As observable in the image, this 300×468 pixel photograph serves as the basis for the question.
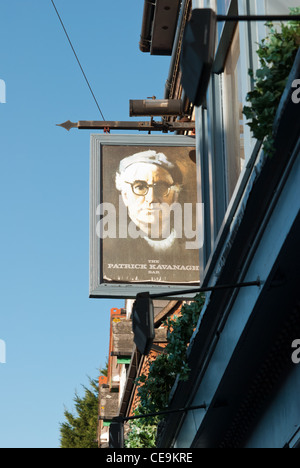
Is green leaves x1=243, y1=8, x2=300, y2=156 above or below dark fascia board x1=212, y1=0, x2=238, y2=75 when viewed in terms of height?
below

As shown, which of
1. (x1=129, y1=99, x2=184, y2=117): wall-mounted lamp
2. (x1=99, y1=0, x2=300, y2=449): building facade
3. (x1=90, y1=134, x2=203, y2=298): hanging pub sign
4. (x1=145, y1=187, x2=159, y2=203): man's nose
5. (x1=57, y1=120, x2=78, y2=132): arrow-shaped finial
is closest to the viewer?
(x1=99, y1=0, x2=300, y2=449): building facade

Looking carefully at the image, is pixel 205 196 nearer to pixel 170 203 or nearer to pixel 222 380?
pixel 170 203

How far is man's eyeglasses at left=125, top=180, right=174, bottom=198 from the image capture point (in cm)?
1175

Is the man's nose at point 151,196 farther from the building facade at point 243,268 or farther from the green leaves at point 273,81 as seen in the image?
the green leaves at point 273,81

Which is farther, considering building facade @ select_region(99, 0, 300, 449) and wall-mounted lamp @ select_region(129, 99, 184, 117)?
wall-mounted lamp @ select_region(129, 99, 184, 117)

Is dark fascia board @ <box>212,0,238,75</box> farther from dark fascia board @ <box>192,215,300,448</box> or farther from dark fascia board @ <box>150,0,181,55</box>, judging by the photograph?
dark fascia board @ <box>150,0,181,55</box>

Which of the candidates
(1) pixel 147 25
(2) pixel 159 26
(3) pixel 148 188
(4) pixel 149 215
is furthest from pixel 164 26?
(4) pixel 149 215

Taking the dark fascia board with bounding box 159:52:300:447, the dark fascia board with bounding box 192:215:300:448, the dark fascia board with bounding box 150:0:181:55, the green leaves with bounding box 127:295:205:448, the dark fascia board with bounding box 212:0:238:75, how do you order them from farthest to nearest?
the dark fascia board with bounding box 150:0:181:55
the green leaves with bounding box 127:295:205:448
the dark fascia board with bounding box 212:0:238:75
the dark fascia board with bounding box 192:215:300:448
the dark fascia board with bounding box 159:52:300:447

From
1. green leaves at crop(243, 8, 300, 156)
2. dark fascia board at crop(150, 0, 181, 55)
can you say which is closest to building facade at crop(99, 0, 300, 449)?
green leaves at crop(243, 8, 300, 156)

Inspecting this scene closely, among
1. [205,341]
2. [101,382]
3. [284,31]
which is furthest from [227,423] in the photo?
[101,382]

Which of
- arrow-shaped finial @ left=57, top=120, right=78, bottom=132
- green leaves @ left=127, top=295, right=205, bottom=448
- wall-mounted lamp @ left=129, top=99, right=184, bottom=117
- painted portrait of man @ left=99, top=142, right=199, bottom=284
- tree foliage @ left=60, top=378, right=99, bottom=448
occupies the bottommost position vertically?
tree foliage @ left=60, top=378, right=99, bottom=448

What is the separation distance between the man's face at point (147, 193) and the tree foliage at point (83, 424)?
3721 centimetres

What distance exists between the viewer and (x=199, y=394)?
9445mm

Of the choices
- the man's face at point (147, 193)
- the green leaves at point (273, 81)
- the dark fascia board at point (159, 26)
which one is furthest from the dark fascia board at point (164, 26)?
the green leaves at point (273, 81)
